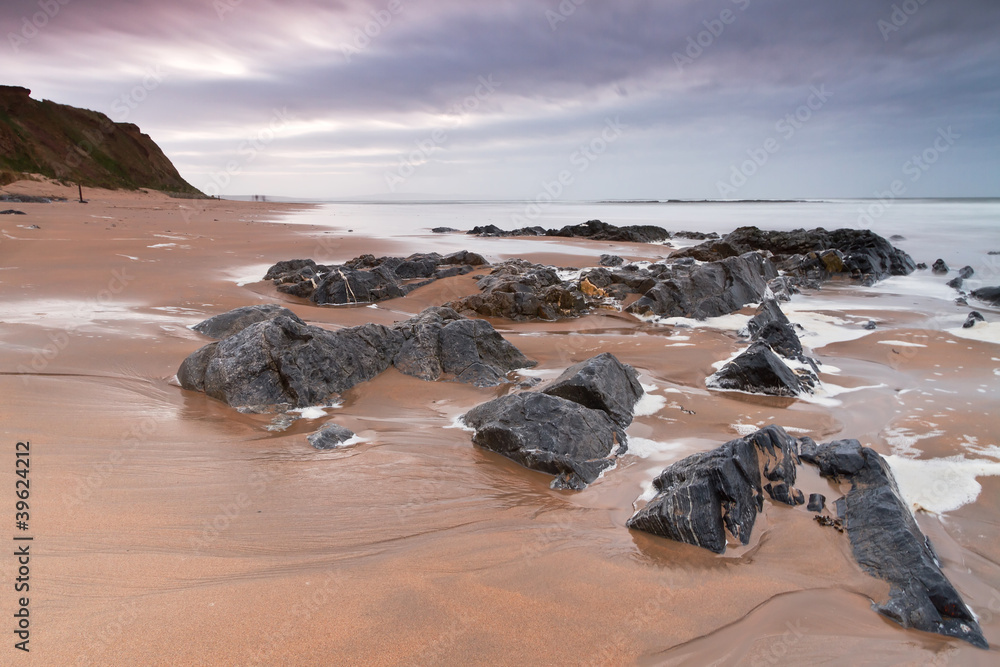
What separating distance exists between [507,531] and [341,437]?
168cm

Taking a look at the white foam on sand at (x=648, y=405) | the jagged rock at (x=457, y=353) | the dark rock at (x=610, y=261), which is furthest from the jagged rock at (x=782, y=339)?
the dark rock at (x=610, y=261)

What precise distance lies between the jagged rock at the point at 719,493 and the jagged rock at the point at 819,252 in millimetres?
12666

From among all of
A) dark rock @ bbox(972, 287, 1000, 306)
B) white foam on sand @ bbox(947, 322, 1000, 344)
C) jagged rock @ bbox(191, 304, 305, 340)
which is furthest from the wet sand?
dark rock @ bbox(972, 287, 1000, 306)

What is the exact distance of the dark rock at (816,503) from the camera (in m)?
3.47

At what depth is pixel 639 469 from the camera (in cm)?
402

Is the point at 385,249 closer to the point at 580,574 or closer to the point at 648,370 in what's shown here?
the point at 648,370

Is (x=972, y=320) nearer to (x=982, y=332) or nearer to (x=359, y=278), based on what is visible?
(x=982, y=332)

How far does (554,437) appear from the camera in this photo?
13.3ft

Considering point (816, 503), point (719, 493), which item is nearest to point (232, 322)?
point (719, 493)

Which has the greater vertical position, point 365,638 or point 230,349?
point 230,349

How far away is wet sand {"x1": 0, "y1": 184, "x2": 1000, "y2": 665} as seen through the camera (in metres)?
2.30

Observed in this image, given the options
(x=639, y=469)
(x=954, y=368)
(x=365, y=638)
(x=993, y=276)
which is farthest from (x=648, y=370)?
(x=993, y=276)

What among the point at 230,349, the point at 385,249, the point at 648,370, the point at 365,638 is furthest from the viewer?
the point at 385,249

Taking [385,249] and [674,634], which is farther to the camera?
[385,249]
